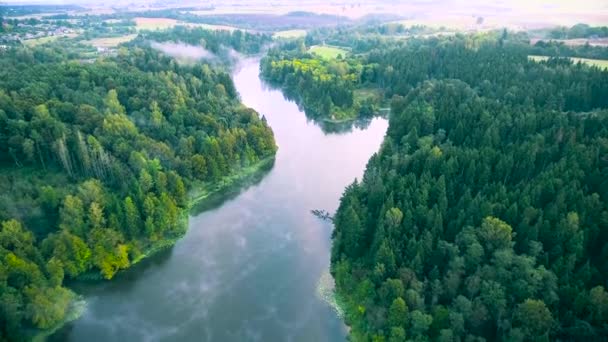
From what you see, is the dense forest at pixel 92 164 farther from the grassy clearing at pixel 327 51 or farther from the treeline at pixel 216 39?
the grassy clearing at pixel 327 51

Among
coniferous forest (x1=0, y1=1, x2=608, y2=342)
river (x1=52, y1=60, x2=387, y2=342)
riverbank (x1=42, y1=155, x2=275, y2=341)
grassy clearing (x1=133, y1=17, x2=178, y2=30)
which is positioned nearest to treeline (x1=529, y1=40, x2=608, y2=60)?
coniferous forest (x1=0, y1=1, x2=608, y2=342)

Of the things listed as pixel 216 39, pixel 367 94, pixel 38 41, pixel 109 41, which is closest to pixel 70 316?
pixel 367 94

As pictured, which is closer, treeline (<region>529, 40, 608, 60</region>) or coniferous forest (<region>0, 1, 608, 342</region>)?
coniferous forest (<region>0, 1, 608, 342</region>)

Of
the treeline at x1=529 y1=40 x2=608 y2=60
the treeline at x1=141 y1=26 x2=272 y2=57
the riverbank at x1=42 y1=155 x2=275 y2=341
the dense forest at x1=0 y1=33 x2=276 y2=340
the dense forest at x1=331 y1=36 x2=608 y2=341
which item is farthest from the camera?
the treeline at x1=141 y1=26 x2=272 y2=57

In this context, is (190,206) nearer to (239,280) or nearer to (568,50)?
(239,280)

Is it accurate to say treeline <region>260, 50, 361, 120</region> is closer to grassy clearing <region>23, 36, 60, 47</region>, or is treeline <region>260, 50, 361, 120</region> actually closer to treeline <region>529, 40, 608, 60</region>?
treeline <region>529, 40, 608, 60</region>
